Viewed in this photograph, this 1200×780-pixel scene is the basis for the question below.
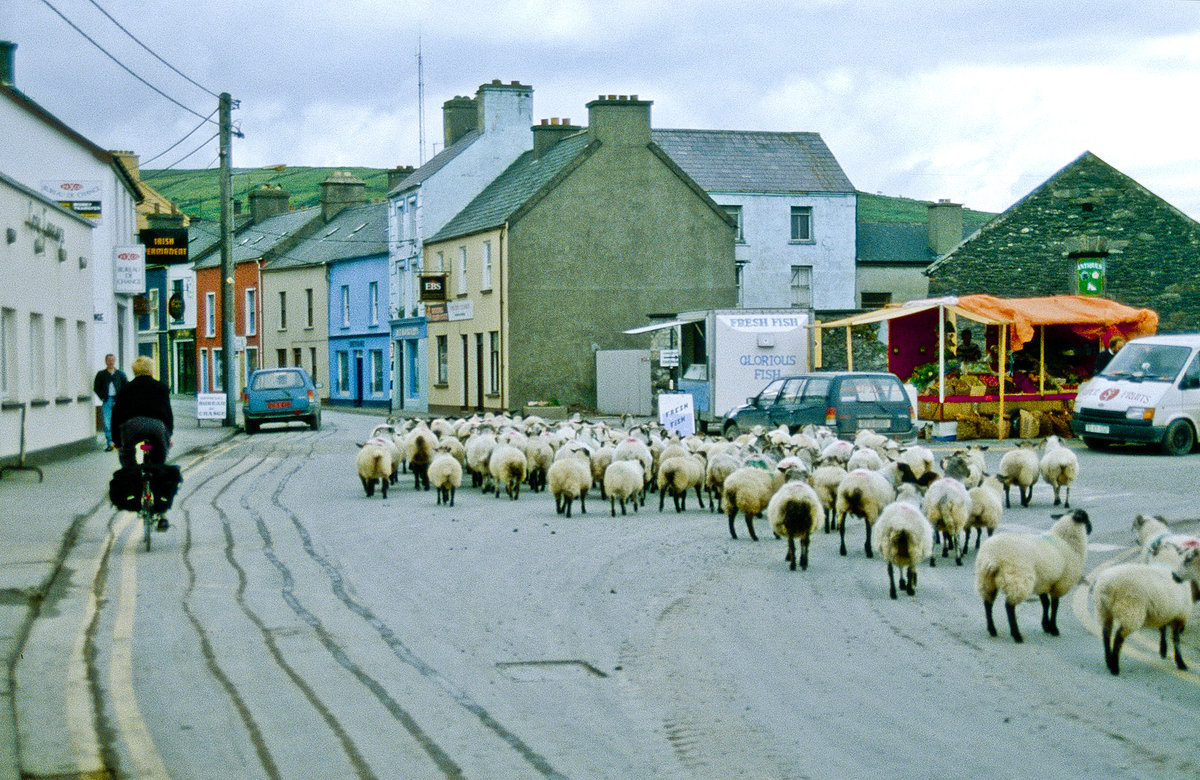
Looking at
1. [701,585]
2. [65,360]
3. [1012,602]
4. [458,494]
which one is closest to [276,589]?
[701,585]

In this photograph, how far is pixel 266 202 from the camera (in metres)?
75.1

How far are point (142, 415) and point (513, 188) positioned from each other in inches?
1469

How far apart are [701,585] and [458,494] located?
26.9 feet

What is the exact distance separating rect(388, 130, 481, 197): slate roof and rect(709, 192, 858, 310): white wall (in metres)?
9.86

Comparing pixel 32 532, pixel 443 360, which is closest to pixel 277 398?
pixel 443 360

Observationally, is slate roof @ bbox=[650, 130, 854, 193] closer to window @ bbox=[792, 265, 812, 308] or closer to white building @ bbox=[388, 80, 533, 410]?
window @ bbox=[792, 265, 812, 308]

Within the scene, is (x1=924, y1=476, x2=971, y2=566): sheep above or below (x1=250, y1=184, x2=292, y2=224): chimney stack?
below

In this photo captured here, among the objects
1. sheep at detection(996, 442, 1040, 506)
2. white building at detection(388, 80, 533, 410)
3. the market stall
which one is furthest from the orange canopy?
white building at detection(388, 80, 533, 410)

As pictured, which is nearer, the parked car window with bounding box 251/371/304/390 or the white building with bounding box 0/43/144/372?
the white building with bounding box 0/43/144/372

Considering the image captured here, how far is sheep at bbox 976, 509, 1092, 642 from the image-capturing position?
333 inches

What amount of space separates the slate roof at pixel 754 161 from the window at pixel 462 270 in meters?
9.76

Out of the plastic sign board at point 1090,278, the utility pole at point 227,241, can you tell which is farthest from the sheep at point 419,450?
the plastic sign board at point 1090,278

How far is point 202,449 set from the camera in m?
29.5

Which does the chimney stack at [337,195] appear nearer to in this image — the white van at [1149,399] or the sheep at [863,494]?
the white van at [1149,399]
